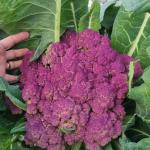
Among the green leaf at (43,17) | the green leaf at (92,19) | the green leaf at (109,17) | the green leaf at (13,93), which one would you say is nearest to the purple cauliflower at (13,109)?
the green leaf at (13,93)

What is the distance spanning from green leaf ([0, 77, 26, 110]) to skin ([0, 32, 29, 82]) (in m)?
0.10

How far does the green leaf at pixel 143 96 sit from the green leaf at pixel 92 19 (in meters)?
0.23

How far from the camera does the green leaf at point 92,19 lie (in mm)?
1316

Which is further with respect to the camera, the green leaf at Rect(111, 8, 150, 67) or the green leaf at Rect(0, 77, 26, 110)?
the green leaf at Rect(111, 8, 150, 67)

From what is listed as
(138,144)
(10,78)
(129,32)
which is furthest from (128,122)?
(10,78)

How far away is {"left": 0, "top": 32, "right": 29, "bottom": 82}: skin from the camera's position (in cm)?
144

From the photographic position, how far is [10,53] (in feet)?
4.83

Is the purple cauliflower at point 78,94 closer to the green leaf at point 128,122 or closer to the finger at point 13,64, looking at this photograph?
the green leaf at point 128,122

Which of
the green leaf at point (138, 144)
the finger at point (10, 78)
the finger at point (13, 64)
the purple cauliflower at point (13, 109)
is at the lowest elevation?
the green leaf at point (138, 144)

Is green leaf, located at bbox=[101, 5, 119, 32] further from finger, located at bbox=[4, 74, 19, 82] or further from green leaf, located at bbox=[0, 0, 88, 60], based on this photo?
finger, located at bbox=[4, 74, 19, 82]

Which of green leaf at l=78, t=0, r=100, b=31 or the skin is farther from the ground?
green leaf at l=78, t=0, r=100, b=31

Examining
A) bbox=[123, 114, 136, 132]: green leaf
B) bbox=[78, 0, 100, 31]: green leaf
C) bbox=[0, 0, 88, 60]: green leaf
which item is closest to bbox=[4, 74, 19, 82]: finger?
bbox=[0, 0, 88, 60]: green leaf

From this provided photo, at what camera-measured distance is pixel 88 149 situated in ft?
4.10

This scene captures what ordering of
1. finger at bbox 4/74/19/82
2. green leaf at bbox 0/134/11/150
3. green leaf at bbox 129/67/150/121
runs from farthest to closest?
finger at bbox 4/74/19/82
green leaf at bbox 0/134/11/150
green leaf at bbox 129/67/150/121
